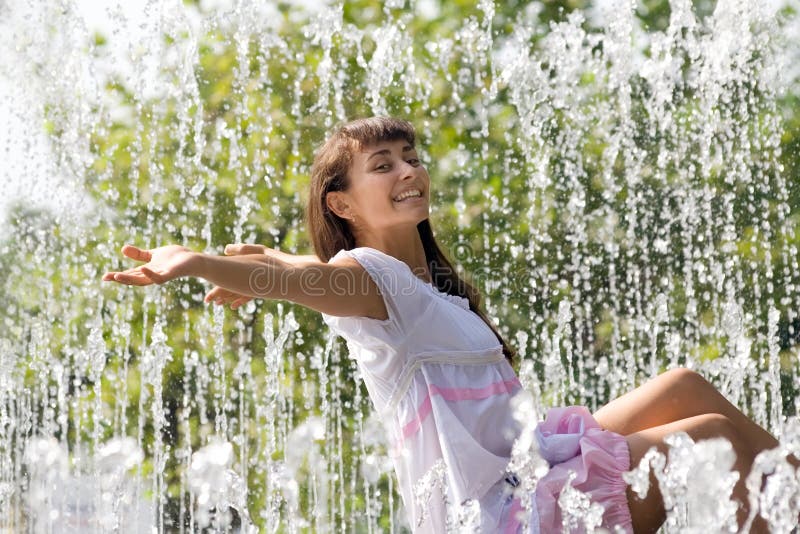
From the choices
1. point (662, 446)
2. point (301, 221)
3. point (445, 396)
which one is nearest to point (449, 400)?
point (445, 396)

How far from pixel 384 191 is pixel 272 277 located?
618 mm

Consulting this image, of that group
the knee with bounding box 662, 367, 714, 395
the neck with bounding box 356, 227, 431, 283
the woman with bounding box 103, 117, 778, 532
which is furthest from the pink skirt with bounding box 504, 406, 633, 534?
the neck with bounding box 356, 227, 431, 283

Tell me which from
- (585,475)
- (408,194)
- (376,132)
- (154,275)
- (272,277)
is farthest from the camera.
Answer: (376,132)

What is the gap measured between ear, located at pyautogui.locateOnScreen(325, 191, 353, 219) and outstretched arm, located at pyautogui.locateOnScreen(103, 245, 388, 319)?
418 millimetres

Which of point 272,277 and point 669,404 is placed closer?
point 272,277

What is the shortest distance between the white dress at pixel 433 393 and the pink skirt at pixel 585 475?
80 mm

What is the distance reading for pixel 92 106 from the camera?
804 centimetres

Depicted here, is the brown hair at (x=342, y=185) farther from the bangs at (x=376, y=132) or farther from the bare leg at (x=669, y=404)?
the bare leg at (x=669, y=404)

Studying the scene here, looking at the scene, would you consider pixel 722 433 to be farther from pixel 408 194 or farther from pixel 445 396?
pixel 408 194

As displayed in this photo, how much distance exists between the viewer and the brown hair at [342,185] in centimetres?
267

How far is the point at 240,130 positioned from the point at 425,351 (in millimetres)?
5446

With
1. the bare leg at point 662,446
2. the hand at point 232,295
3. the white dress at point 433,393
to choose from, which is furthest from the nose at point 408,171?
the bare leg at point 662,446

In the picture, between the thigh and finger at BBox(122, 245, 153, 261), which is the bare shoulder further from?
the thigh

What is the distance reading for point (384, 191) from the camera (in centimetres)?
259
